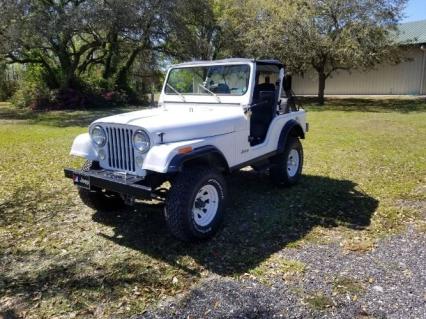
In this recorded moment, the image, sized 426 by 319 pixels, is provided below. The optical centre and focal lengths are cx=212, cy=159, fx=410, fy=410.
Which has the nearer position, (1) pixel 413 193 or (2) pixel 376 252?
(2) pixel 376 252

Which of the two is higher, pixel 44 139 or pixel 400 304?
pixel 44 139

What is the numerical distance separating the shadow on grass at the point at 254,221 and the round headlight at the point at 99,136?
102cm

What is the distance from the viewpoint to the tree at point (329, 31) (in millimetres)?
18922

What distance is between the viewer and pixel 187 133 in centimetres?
439

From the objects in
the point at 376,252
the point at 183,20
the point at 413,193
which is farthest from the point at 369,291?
the point at 183,20

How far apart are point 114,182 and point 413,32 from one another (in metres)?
28.1

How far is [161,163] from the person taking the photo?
3910mm

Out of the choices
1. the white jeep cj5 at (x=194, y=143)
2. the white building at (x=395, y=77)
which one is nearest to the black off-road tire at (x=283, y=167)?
the white jeep cj5 at (x=194, y=143)

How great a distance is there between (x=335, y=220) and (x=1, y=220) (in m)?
4.16

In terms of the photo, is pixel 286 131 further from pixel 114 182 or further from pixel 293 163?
pixel 114 182

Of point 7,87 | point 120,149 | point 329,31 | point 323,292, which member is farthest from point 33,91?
point 323,292

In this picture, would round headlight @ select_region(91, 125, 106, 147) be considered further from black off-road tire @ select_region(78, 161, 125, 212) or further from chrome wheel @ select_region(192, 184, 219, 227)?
chrome wheel @ select_region(192, 184, 219, 227)

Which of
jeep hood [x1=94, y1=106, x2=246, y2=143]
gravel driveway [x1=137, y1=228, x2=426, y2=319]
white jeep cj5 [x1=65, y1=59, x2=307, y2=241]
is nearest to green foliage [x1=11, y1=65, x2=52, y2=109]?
white jeep cj5 [x1=65, y1=59, x2=307, y2=241]

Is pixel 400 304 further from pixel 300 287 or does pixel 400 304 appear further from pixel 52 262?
pixel 52 262
